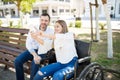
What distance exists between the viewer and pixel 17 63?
425cm

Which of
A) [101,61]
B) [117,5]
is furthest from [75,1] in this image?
[101,61]

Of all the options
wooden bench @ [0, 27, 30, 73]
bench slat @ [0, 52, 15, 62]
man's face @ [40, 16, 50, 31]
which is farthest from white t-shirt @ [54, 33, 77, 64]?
bench slat @ [0, 52, 15, 62]

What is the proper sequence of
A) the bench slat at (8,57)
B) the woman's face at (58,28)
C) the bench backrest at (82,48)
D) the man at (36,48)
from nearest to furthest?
the woman's face at (58,28) < the bench backrest at (82,48) < the man at (36,48) < the bench slat at (8,57)

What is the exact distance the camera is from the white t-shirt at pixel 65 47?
3.53m

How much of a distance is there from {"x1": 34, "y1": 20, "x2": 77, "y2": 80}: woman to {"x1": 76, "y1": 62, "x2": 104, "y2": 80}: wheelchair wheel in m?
0.31

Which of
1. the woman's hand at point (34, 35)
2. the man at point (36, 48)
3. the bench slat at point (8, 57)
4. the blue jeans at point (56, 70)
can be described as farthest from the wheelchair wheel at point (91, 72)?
the bench slat at point (8, 57)

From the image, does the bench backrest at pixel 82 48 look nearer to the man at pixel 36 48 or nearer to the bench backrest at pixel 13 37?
the man at pixel 36 48

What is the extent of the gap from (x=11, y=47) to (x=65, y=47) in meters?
2.44

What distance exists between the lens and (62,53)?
11.6ft

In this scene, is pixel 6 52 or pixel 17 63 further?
pixel 6 52

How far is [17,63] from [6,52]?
1.24 m

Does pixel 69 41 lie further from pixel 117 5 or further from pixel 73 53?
pixel 117 5

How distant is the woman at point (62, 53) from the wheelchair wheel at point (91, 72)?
31 cm

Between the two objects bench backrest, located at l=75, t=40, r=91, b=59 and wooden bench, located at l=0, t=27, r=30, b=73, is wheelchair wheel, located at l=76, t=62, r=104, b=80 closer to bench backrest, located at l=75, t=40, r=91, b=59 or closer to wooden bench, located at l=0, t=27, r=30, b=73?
bench backrest, located at l=75, t=40, r=91, b=59
